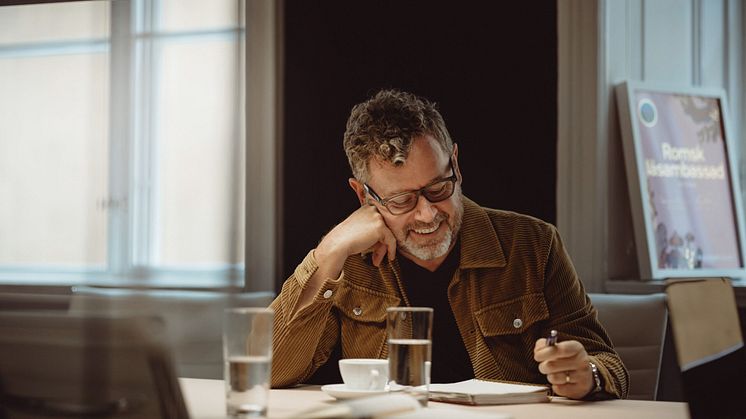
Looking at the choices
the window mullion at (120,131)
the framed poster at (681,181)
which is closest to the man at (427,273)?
the window mullion at (120,131)

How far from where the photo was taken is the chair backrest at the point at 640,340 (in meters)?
2.13

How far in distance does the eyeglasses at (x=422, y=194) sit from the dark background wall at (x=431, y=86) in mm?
799

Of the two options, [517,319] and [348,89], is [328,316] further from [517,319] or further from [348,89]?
[348,89]

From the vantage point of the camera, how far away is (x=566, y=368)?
151 cm

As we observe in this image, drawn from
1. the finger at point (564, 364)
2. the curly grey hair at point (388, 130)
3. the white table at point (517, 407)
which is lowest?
the white table at point (517, 407)

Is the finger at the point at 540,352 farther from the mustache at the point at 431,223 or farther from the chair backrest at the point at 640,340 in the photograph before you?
the chair backrest at the point at 640,340

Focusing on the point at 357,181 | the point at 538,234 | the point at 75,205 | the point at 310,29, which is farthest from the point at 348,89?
the point at 75,205

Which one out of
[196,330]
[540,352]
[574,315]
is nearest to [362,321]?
[196,330]

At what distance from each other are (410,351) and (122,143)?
2.02 ft

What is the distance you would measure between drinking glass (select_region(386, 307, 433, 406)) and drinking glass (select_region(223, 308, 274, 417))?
21cm

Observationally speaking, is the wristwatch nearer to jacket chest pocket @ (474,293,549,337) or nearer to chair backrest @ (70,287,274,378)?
jacket chest pocket @ (474,293,549,337)

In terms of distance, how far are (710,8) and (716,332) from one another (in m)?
2.19

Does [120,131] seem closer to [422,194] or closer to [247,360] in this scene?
[247,360]

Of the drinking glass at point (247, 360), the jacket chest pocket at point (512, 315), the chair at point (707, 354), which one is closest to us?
the chair at point (707, 354)
